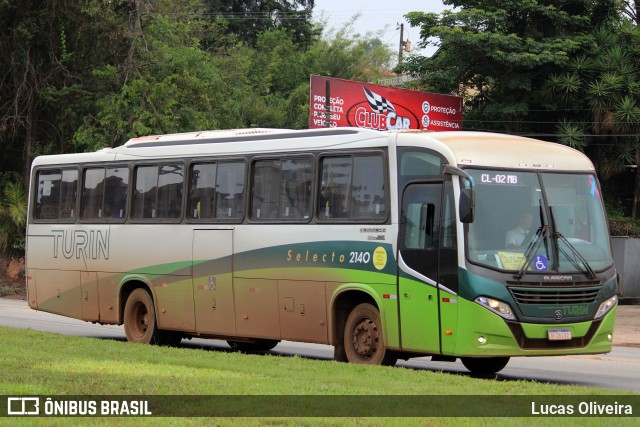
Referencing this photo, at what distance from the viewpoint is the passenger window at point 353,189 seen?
1595 cm

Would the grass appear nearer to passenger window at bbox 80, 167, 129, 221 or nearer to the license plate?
the license plate

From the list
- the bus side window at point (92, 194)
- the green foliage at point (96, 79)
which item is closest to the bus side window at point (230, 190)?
the bus side window at point (92, 194)

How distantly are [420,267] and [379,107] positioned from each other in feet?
77.3

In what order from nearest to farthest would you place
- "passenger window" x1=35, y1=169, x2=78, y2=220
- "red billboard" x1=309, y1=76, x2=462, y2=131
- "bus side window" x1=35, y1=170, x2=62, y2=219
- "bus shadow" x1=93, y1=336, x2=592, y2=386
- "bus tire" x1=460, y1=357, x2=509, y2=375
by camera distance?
"bus shadow" x1=93, y1=336, x2=592, y2=386, "bus tire" x1=460, y1=357, x2=509, y2=375, "passenger window" x1=35, y1=169, x2=78, y2=220, "bus side window" x1=35, y1=170, x2=62, y2=219, "red billboard" x1=309, y1=76, x2=462, y2=131

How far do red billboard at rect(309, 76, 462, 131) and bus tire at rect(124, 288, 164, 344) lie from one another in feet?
49.8

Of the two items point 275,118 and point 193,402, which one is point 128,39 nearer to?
point 275,118

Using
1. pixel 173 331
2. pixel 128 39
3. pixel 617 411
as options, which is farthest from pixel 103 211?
pixel 128 39

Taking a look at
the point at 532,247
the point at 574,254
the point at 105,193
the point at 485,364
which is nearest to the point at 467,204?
the point at 532,247

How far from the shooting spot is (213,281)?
1858 cm

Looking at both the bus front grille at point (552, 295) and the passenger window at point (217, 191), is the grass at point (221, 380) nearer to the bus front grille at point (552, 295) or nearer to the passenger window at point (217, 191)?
the bus front grille at point (552, 295)

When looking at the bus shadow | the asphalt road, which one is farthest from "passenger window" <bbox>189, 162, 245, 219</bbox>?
the asphalt road

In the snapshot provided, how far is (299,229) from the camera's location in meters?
17.0

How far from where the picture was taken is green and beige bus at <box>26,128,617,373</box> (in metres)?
14.7

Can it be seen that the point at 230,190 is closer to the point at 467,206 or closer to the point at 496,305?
the point at 467,206
